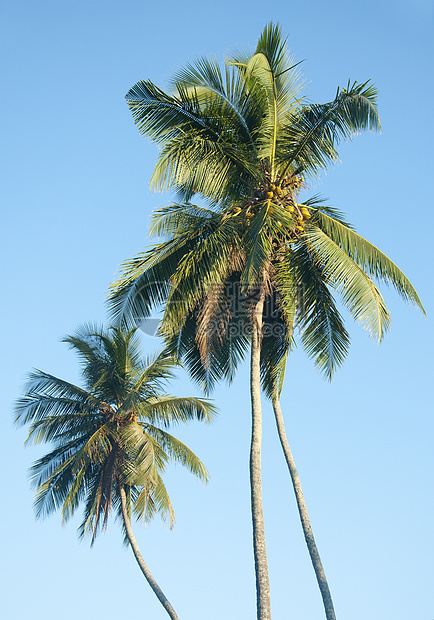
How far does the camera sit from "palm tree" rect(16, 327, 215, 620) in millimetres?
22609

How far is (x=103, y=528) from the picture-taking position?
2273 cm

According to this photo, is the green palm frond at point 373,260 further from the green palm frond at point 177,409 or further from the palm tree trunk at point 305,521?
the green palm frond at point 177,409

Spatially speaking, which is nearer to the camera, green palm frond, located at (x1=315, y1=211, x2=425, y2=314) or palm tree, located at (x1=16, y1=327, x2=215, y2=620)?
green palm frond, located at (x1=315, y1=211, x2=425, y2=314)

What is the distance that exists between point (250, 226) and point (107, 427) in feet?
35.9

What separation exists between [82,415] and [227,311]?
10.8m

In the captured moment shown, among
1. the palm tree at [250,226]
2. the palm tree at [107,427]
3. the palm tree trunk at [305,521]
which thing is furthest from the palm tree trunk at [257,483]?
the palm tree at [107,427]

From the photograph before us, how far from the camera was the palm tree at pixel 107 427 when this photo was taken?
890 inches

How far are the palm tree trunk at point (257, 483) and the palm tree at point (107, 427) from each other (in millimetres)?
8771

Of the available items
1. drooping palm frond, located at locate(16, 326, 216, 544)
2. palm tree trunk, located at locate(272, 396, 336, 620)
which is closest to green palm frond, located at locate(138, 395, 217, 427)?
drooping palm frond, located at locate(16, 326, 216, 544)

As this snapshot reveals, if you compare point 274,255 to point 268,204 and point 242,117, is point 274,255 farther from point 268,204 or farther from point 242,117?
point 242,117

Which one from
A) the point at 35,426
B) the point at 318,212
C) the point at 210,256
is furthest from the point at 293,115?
the point at 35,426

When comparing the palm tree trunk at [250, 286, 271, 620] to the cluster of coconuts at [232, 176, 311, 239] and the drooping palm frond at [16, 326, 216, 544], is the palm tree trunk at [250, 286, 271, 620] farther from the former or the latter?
the drooping palm frond at [16, 326, 216, 544]

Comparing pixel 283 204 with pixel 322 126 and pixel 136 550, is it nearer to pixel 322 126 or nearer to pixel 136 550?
pixel 322 126

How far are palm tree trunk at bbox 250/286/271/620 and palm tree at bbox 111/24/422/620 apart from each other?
4 centimetres
